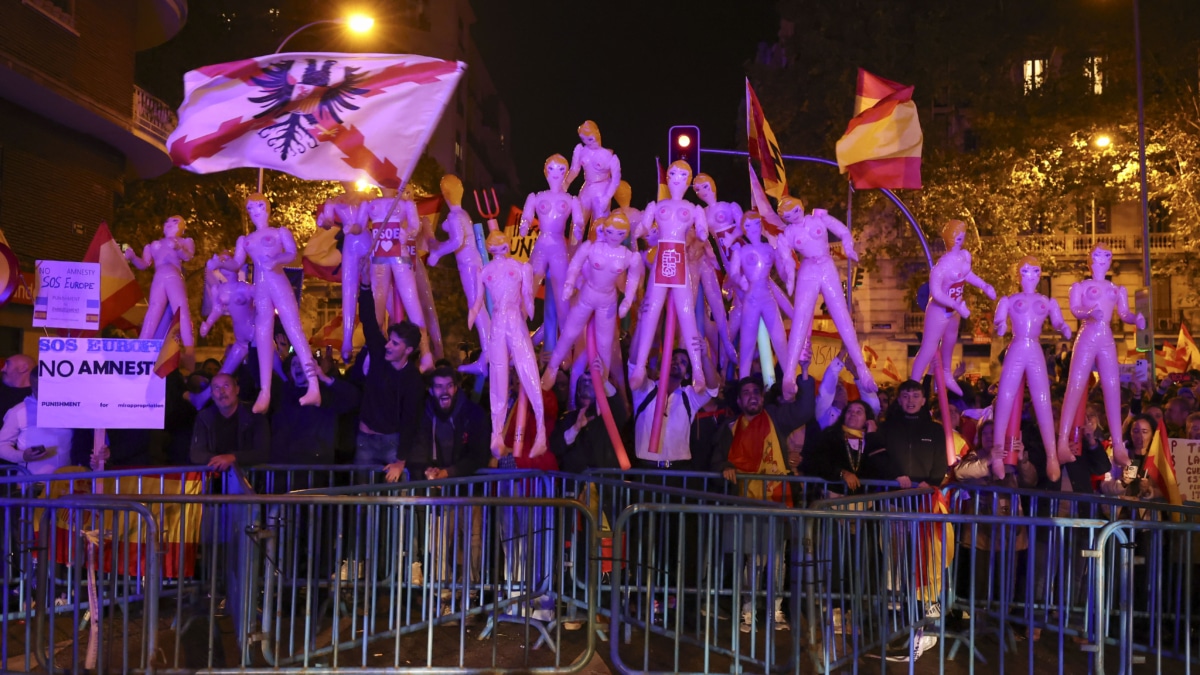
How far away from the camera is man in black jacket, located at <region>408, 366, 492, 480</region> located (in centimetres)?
854

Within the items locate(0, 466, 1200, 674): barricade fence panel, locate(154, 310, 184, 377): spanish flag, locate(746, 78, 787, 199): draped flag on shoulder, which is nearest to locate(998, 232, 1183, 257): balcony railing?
locate(746, 78, 787, 199): draped flag on shoulder

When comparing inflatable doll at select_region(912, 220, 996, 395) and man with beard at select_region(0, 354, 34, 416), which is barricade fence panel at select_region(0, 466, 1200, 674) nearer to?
inflatable doll at select_region(912, 220, 996, 395)

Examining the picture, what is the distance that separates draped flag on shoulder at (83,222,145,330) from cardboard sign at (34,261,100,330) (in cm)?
70

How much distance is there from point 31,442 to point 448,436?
345 centimetres

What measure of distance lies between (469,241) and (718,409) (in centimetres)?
312

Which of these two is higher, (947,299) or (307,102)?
(307,102)

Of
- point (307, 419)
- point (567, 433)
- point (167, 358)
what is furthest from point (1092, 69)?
point (167, 358)

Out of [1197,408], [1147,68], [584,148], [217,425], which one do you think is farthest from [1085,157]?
[217,425]

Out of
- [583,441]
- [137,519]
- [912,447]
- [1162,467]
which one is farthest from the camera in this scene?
[583,441]

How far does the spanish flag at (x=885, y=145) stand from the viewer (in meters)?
11.7

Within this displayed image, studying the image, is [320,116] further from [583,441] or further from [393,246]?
[583,441]

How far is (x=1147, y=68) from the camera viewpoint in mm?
25781

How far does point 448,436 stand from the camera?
8.54 m

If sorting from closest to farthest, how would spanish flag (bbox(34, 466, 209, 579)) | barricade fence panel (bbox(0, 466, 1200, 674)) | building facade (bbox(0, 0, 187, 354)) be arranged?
barricade fence panel (bbox(0, 466, 1200, 674)) < spanish flag (bbox(34, 466, 209, 579)) < building facade (bbox(0, 0, 187, 354))
